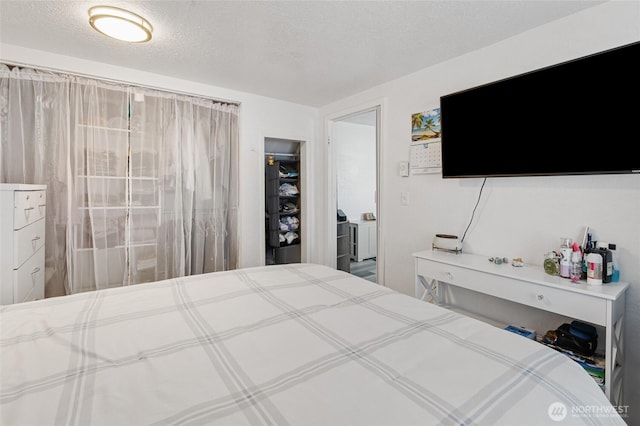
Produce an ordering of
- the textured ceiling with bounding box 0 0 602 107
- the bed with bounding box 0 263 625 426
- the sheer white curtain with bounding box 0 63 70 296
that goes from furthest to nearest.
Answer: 1. the sheer white curtain with bounding box 0 63 70 296
2. the textured ceiling with bounding box 0 0 602 107
3. the bed with bounding box 0 263 625 426

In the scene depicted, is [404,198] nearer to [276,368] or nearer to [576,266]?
[576,266]

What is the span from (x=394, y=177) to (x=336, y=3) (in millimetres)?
1623

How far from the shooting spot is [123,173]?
2699 millimetres

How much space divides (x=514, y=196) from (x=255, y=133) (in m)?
2.67

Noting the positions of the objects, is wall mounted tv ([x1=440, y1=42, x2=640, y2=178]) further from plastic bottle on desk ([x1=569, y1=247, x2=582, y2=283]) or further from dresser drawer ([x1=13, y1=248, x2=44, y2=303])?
dresser drawer ([x1=13, y1=248, x2=44, y2=303])

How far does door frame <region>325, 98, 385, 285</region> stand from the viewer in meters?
3.04

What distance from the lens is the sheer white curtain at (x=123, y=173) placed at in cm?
237

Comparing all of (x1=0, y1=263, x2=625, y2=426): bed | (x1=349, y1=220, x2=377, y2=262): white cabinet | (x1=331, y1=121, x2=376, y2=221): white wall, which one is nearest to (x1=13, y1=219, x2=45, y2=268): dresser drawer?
(x1=0, y1=263, x2=625, y2=426): bed

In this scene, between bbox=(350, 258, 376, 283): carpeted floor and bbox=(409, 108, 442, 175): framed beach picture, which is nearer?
bbox=(409, 108, 442, 175): framed beach picture

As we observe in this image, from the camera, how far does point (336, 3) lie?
173 cm

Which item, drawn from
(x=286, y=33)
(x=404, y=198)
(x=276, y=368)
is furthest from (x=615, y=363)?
(x=286, y=33)

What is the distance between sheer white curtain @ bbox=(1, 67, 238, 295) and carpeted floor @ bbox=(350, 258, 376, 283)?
6.85ft

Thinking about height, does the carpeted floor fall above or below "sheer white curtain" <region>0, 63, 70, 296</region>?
below

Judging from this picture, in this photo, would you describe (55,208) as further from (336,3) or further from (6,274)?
(336,3)
